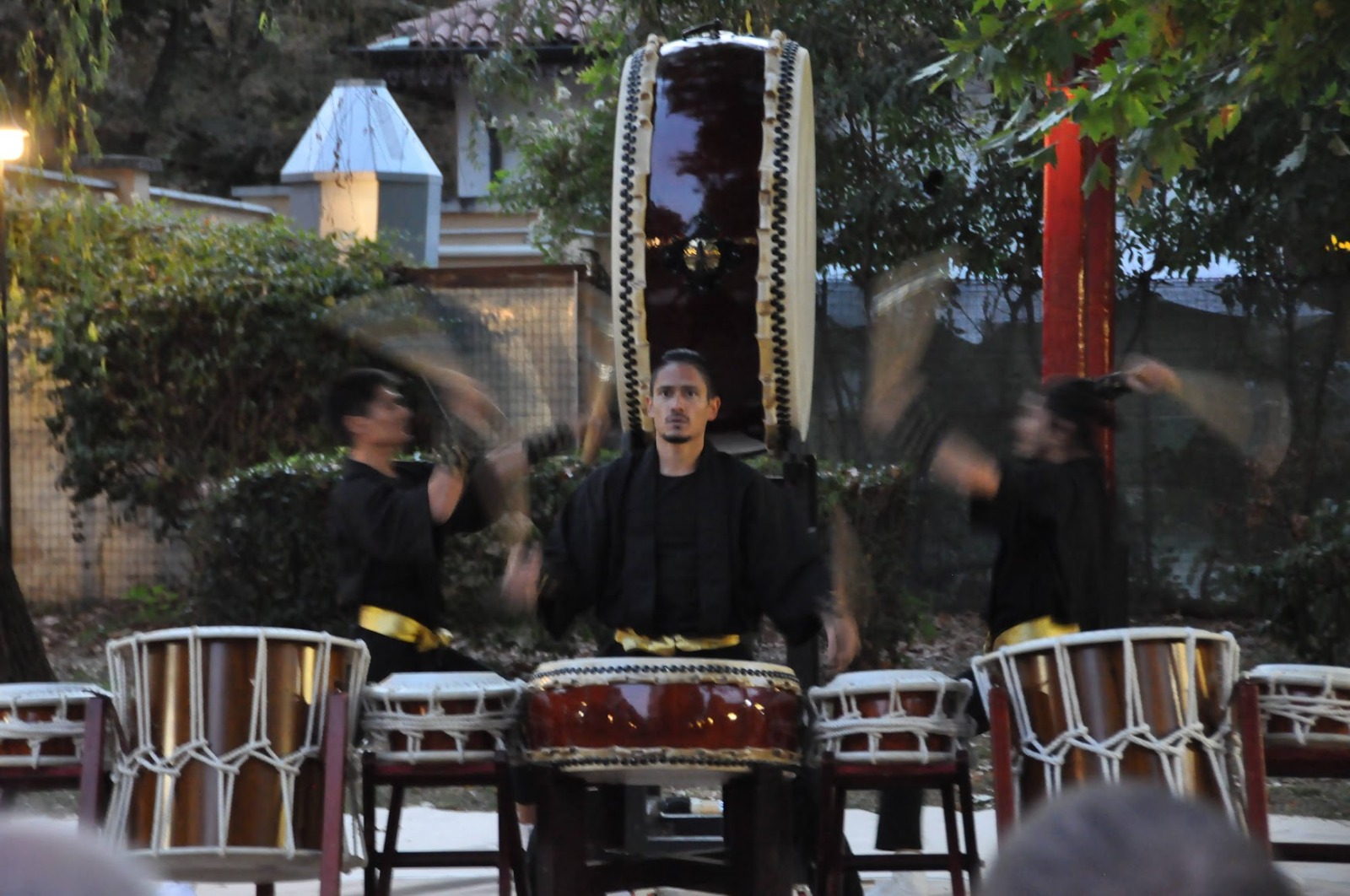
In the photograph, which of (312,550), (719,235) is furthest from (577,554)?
(312,550)

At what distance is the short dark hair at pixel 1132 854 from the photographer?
121 centimetres

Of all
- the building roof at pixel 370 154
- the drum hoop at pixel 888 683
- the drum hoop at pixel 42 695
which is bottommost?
the drum hoop at pixel 42 695

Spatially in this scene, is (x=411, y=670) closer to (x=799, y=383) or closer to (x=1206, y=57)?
(x=799, y=383)

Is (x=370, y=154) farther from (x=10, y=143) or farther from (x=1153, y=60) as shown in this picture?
A: (x=1153, y=60)

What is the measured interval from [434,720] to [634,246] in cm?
139

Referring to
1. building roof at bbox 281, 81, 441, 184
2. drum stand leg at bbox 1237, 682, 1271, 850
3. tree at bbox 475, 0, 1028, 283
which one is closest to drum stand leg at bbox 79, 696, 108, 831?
drum stand leg at bbox 1237, 682, 1271, 850

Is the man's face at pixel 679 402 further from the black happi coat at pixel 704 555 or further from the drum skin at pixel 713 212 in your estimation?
the drum skin at pixel 713 212

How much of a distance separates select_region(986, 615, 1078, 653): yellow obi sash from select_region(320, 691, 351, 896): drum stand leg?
1783 mm

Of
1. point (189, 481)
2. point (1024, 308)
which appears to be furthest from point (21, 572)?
point (1024, 308)

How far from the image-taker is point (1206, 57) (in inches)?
231

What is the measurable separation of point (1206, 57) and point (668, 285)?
7.69ft

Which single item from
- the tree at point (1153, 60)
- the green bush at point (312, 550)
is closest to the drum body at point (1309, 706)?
the tree at point (1153, 60)

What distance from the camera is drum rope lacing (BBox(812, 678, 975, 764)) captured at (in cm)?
390

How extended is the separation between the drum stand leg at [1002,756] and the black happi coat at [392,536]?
154 centimetres
